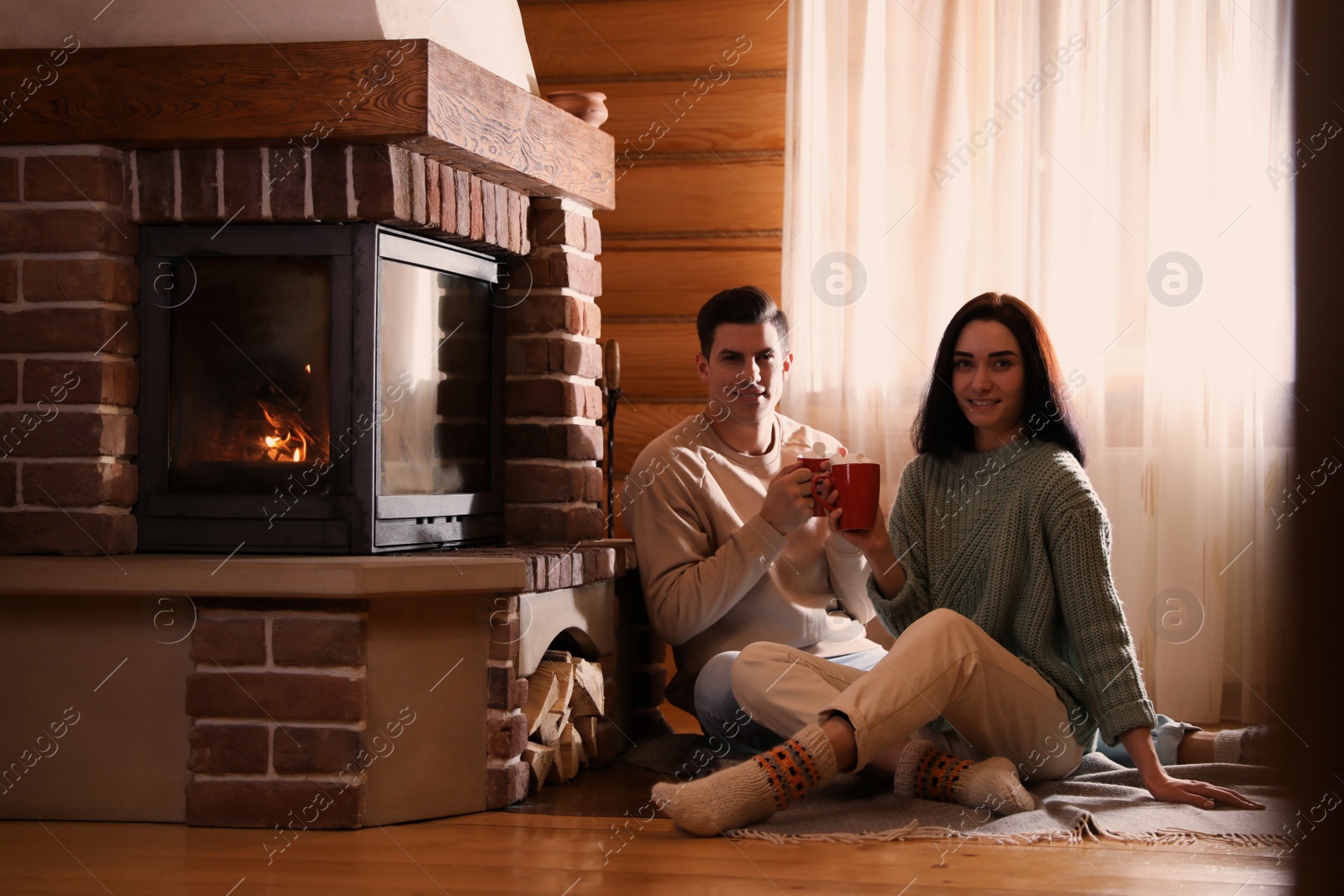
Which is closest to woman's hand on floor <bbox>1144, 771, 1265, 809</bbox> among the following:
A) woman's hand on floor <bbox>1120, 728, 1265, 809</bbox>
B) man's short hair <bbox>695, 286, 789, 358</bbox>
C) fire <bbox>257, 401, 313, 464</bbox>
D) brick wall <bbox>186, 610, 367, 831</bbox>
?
woman's hand on floor <bbox>1120, 728, 1265, 809</bbox>

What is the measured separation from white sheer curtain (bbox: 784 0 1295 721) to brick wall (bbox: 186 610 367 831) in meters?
1.56

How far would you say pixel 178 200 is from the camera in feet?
6.68

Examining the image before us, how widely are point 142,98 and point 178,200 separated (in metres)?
0.17

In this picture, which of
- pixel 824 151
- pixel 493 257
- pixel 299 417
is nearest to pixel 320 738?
pixel 299 417

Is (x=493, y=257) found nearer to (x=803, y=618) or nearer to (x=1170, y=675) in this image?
(x=803, y=618)

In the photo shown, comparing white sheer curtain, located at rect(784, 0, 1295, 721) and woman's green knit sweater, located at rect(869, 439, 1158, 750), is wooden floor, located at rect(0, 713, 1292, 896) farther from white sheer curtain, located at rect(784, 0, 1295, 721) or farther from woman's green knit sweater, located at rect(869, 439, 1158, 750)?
white sheer curtain, located at rect(784, 0, 1295, 721)

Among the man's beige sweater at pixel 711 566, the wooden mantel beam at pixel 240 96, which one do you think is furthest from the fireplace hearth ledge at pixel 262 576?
the wooden mantel beam at pixel 240 96

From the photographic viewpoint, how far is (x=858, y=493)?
6.91ft

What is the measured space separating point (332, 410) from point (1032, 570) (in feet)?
3.84

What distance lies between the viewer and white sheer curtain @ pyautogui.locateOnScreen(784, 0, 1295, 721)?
2.87m

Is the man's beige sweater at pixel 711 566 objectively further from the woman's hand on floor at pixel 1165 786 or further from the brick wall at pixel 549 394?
the woman's hand on floor at pixel 1165 786

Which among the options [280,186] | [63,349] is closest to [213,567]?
[63,349]

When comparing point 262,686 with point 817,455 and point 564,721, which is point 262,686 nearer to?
point 564,721

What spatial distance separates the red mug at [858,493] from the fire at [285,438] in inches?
35.3
